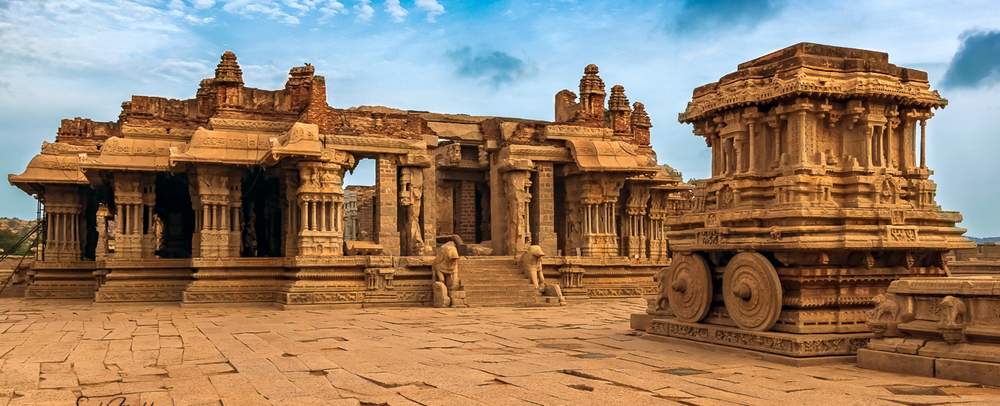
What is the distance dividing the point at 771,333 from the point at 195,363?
6.68 m

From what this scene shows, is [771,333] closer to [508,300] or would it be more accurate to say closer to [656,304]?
[656,304]

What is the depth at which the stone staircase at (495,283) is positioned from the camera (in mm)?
21094

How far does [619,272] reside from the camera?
24375 millimetres

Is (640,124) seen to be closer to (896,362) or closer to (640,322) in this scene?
(640,322)

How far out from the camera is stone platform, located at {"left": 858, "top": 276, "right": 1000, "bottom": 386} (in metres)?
8.51

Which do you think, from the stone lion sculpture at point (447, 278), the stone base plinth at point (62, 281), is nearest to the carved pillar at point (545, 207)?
the stone lion sculpture at point (447, 278)

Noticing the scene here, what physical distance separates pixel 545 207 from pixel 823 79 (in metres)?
14.6

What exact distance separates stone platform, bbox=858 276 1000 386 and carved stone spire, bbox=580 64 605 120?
56.2 feet

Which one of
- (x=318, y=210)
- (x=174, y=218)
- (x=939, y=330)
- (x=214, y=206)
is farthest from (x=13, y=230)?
(x=939, y=330)

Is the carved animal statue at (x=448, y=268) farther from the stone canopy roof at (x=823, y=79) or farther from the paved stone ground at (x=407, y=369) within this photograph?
the stone canopy roof at (x=823, y=79)

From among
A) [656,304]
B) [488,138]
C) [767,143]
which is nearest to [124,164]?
[488,138]

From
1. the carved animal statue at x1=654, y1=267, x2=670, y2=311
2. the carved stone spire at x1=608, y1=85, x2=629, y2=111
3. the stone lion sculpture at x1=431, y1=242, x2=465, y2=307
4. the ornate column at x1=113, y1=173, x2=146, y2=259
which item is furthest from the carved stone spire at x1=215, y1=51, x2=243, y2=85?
the carved animal statue at x1=654, y1=267, x2=670, y2=311

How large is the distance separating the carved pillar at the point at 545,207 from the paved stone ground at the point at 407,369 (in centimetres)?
959

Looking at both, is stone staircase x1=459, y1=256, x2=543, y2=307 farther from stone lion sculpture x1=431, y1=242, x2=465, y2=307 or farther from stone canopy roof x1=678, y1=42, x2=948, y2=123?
stone canopy roof x1=678, y1=42, x2=948, y2=123
